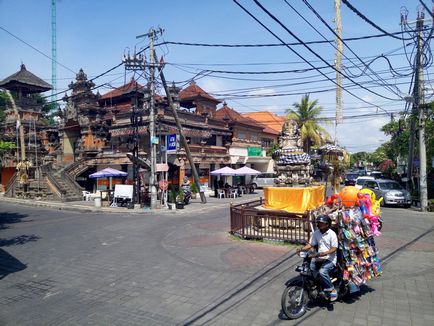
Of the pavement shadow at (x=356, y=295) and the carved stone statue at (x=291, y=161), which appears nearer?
the pavement shadow at (x=356, y=295)

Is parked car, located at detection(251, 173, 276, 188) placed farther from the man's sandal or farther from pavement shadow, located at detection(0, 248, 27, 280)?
the man's sandal

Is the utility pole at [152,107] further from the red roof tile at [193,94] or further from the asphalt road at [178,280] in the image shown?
the red roof tile at [193,94]

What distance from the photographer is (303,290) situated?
5.37m

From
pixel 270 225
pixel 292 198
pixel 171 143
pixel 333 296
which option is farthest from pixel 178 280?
pixel 171 143

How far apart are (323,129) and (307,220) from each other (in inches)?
1237

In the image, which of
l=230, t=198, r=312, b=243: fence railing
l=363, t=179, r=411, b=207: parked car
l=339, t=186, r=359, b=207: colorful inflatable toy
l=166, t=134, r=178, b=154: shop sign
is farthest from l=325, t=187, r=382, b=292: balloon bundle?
l=363, t=179, r=411, b=207: parked car

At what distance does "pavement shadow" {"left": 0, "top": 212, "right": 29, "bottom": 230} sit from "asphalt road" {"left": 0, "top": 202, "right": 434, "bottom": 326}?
246cm

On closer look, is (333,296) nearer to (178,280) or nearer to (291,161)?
(178,280)

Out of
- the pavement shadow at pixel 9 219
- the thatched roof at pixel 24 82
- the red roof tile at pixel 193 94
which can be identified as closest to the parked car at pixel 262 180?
the red roof tile at pixel 193 94

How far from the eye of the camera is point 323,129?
39.0 m

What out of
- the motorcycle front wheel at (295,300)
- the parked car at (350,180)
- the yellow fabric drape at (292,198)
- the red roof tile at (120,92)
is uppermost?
the red roof tile at (120,92)

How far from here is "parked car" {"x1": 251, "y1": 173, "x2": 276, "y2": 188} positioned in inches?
1451

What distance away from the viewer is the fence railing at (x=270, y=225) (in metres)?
10.1

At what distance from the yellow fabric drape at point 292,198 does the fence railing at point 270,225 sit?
3.03 ft
